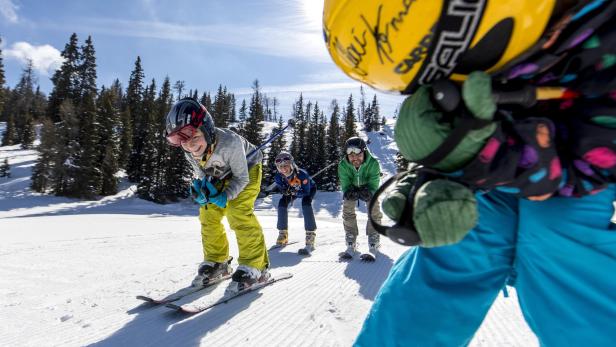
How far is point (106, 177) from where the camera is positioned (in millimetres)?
32875

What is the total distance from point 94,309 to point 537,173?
112 inches

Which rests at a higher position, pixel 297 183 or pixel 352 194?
pixel 297 183

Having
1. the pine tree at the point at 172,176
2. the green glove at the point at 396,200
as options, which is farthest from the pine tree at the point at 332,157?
the green glove at the point at 396,200

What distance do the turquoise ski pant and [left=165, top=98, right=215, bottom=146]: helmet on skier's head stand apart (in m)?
2.37

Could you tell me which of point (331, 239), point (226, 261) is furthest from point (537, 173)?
point (331, 239)

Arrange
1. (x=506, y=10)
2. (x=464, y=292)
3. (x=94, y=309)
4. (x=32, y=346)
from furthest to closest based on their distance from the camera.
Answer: (x=94, y=309)
(x=32, y=346)
(x=464, y=292)
(x=506, y=10)

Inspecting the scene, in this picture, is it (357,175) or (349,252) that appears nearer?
(349,252)

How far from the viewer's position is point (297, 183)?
6918mm

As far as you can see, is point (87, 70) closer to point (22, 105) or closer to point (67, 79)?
point (67, 79)

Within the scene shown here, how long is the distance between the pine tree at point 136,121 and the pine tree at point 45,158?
9.23 m

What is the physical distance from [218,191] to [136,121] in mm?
47506

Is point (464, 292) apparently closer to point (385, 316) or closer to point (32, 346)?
point (385, 316)

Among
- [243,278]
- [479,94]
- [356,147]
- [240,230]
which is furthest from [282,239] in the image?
[479,94]

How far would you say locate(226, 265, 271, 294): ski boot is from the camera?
302 cm
